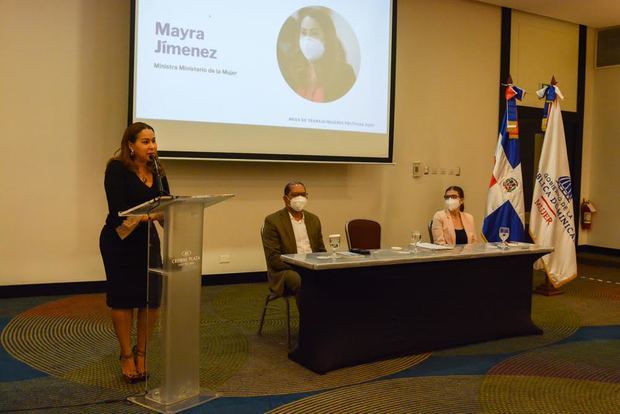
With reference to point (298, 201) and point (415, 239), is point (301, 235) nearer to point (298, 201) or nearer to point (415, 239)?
point (298, 201)

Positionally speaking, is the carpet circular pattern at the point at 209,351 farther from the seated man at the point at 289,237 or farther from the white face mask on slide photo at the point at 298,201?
the white face mask on slide photo at the point at 298,201

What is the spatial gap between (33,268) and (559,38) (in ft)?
24.1

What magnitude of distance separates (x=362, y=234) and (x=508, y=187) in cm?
181

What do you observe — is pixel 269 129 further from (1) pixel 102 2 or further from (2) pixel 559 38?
(2) pixel 559 38

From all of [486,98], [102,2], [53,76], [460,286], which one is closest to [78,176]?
[53,76]

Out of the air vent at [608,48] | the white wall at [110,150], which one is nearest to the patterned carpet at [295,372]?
the white wall at [110,150]

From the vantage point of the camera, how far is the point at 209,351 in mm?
3953

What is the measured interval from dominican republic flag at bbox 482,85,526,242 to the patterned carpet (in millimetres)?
1302

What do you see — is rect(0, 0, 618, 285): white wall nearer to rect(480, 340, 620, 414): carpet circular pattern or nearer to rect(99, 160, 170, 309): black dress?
rect(99, 160, 170, 309): black dress

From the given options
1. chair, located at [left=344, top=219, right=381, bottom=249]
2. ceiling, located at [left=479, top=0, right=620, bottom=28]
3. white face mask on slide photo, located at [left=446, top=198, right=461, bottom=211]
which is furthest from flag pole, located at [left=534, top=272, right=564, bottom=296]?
ceiling, located at [left=479, top=0, right=620, bottom=28]

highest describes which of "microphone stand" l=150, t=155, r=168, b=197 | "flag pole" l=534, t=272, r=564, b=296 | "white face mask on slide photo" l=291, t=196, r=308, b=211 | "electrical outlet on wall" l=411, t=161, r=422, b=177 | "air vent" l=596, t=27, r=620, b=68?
"air vent" l=596, t=27, r=620, b=68

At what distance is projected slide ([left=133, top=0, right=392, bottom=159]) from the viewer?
5.34 metres

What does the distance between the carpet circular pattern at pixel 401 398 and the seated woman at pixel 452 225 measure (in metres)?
1.99

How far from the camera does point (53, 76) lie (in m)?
5.28
